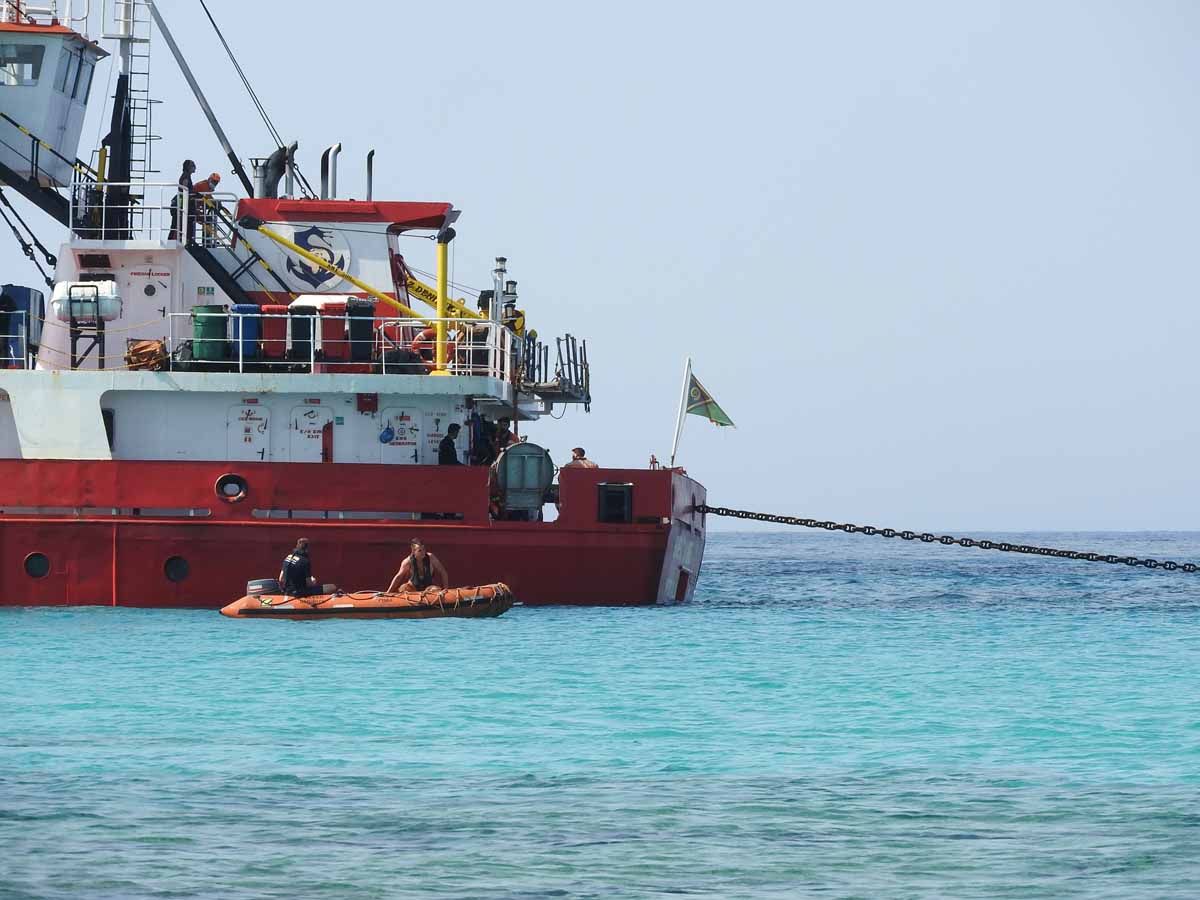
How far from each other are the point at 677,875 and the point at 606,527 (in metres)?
17.9

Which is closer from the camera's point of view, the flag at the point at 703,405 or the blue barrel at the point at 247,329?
the blue barrel at the point at 247,329

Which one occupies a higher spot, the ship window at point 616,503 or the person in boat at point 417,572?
the ship window at point 616,503

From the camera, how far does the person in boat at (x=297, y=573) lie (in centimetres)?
2845

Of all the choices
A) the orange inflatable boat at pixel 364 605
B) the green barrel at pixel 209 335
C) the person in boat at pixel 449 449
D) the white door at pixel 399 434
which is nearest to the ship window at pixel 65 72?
the green barrel at pixel 209 335

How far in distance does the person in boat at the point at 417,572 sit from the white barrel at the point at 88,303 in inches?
255

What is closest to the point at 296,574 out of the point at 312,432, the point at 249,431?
the point at 312,432

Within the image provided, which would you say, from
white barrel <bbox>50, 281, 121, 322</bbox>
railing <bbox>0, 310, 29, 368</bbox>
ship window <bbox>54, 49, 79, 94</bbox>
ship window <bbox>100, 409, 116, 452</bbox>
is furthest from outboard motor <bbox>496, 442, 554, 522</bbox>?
ship window <bbox>54, 49, 79, 94</bbox>

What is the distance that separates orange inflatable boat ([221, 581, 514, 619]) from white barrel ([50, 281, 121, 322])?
552 centimetres

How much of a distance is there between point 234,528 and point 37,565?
328 centimetres

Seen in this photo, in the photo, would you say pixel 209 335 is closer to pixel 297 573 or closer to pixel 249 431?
pixel 249 431

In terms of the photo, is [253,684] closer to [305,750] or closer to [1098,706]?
[305,750]

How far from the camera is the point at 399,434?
3066cm

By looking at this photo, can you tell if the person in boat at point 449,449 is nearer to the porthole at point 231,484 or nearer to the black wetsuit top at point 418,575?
the black wetsuit top at point 418,575

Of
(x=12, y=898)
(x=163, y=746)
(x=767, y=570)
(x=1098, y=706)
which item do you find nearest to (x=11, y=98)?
(x=163, y=746)
